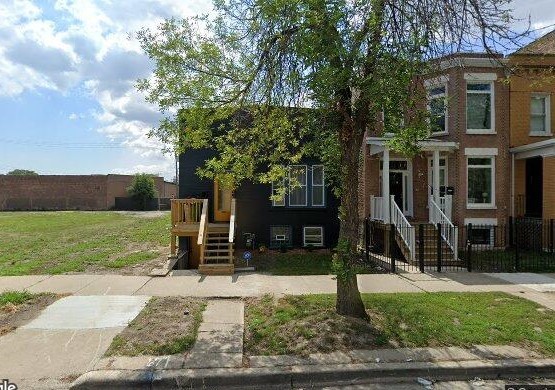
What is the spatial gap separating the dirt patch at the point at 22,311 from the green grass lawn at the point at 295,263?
548 centimetres

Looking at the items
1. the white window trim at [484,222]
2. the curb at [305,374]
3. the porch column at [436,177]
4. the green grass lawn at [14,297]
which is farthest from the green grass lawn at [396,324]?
the white window trim at [484,222]

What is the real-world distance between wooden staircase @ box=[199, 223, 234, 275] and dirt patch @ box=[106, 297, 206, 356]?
3.28m

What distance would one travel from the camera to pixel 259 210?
15.8m

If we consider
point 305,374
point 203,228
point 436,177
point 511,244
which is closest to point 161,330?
point 305,374

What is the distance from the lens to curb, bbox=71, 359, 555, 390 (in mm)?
4586

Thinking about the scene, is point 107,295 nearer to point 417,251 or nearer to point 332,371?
point 332,371

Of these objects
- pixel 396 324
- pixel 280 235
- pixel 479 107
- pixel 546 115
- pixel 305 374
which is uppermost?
pixel 479 107

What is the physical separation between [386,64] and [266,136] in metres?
2.95

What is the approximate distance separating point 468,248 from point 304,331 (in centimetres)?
686

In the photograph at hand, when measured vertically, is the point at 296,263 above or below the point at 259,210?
below

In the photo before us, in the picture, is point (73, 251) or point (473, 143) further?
point (473, 143)

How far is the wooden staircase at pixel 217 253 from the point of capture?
1114 centimetres

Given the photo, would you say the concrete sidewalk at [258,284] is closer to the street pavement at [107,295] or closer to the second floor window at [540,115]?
the street pavement at [107,295]

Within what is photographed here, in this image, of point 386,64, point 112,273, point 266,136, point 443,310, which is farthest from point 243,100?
point 112,273
